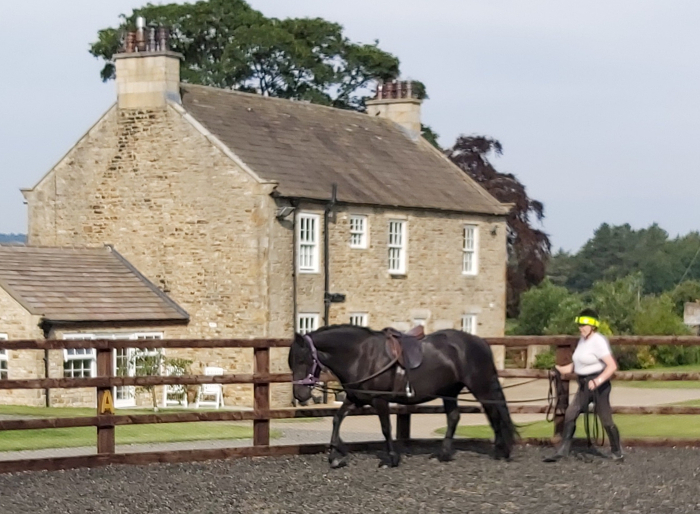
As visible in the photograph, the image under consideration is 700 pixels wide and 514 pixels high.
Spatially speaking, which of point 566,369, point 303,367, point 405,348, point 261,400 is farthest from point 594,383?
point 261,400

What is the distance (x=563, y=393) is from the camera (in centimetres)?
1498

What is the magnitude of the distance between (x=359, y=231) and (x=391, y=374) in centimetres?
2102

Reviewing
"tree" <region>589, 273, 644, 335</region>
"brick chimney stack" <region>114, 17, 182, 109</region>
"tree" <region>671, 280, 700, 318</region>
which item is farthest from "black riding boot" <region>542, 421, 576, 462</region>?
"tree" <region>671, 280, 700, 318</region>

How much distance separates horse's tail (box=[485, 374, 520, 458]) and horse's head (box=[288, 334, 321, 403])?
2.09 m

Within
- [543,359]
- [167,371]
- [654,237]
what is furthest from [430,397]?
[654,237]

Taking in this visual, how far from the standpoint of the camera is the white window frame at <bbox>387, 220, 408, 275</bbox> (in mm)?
35875

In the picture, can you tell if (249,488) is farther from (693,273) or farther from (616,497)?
(693,273)

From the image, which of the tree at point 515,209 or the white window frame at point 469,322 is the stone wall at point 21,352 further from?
the tree at point 515,209

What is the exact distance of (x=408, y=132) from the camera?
42.1m

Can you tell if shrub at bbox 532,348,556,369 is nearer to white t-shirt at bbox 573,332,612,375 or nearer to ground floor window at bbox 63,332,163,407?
ground floor window at bbox 63,332,163,407

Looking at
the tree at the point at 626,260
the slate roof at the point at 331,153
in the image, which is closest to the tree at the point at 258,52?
the slate roof at the point at 331,153

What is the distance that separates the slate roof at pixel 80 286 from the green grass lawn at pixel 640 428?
11.8 meters

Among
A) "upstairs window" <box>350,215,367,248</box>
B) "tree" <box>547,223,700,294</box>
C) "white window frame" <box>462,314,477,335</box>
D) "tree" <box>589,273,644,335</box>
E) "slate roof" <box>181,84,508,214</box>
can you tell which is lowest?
"tree" <box>547,223,700,294</box>

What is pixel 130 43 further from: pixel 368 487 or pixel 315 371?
pixel 368 487
